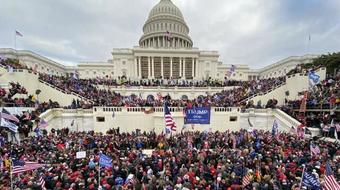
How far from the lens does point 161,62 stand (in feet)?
208

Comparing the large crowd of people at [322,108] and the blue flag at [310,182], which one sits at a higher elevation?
the large crowd of people at [322,108]

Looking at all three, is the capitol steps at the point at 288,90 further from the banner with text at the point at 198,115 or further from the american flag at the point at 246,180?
the american flag at the point at 246,180

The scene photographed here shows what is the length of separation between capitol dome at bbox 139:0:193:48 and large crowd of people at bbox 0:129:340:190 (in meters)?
69.8

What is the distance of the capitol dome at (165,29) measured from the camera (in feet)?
272

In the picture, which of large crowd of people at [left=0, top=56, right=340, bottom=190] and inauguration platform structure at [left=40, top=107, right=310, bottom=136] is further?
inauguration platform structure at [left=40, top=107, right=310, bottom=136]

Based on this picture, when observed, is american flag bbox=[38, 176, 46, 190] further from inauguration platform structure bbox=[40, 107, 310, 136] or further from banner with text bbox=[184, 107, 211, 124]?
inauguration platform structure bbox=[40, 107, 310, 136]

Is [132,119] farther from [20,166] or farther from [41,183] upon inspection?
[41,183]

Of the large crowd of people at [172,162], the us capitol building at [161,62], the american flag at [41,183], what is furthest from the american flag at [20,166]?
the us capitol building at [161,62]

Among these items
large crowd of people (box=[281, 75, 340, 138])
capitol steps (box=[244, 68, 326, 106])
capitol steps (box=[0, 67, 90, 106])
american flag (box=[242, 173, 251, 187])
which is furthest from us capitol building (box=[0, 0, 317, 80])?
american flag (box=[242, 173, 251, 187])

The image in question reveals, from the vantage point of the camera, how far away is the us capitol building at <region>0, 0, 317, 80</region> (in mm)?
62969

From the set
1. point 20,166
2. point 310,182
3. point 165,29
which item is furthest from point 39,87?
point 165,29

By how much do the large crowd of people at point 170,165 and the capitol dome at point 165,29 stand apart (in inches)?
2748

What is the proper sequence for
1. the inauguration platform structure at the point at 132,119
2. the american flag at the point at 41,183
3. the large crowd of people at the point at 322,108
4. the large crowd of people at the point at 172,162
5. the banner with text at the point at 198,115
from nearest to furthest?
the american flag at the point at 41,183 → the large crowd of people at the point at 172,162 → the banner with text at the point at 198,115 → the large crowd of people at the point at 322,108 → the inauguration platform structure at the point at 132,119

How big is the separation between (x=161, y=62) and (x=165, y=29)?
2696 cm
